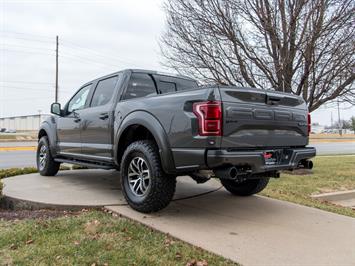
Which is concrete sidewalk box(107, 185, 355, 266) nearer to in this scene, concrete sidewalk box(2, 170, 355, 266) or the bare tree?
concrete sidewalk box(2, 170, 355, 266)

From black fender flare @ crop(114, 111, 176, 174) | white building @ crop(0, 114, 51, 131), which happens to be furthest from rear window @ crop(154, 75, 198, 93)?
white building @ crop(0, 114, 51, 131)

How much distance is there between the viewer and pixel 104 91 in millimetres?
6453

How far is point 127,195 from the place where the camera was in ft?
17.0

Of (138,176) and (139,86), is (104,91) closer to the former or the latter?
(139,86)

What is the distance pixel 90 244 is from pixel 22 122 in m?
80.0

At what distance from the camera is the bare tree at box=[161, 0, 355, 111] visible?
8383mm

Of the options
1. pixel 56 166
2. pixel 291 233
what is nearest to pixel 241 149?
pixel 291 233

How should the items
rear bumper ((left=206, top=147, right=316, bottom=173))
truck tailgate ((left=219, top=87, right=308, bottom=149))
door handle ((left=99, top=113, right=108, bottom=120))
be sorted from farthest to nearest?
door handle ((left=99, top=113, right=108, bottom=120)) → truck tailgate ((left=219, top=87, right=308, bottom=149)) → rear bumper ((left=206, top=147, right=316, bottom=173))

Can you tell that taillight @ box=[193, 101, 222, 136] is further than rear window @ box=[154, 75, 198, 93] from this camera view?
No

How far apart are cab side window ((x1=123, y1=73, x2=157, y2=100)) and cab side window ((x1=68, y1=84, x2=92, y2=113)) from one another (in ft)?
4.37

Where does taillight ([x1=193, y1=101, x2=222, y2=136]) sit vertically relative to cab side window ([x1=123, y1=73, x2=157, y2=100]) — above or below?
below

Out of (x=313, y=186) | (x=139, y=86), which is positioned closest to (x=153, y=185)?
(x=139, y=86)

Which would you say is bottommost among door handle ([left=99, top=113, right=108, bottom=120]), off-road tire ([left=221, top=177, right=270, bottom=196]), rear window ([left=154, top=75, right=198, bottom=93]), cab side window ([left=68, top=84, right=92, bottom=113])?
off-road tire ([left=221, top=177, right=270, bottom=196])

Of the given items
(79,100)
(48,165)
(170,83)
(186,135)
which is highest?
(170,83)
